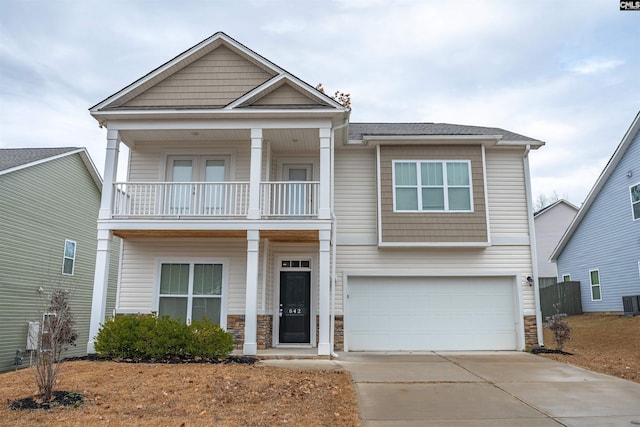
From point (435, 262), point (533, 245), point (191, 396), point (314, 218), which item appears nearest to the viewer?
point (191, 396)

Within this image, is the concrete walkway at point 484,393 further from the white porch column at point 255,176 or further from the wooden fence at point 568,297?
the wooden fence at point 568,297

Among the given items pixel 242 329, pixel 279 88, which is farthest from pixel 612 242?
pixel 242 329

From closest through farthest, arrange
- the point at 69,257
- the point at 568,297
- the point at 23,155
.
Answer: the point at 23,155 → the point at 69,257 → the point at 568,297

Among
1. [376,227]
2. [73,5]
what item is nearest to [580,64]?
[376,227]

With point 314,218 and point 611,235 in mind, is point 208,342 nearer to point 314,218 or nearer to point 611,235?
point 314,218

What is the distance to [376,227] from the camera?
1343cm

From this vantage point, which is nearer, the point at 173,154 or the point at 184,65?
the point at 184,65

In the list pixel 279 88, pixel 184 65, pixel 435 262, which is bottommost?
pixel 435 262

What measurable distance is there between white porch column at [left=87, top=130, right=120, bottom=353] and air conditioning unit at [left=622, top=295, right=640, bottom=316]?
56.8 ft

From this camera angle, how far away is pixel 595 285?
20.8 m

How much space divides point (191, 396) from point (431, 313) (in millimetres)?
7945

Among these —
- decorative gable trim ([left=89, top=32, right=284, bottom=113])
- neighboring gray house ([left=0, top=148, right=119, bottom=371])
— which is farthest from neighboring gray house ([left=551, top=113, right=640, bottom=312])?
neighboring gray house ([left=0, top=148, right=119, bottom=371])

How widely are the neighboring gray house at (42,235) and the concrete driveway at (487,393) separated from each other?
11.4 m

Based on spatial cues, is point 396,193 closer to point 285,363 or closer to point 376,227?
point 376,227
